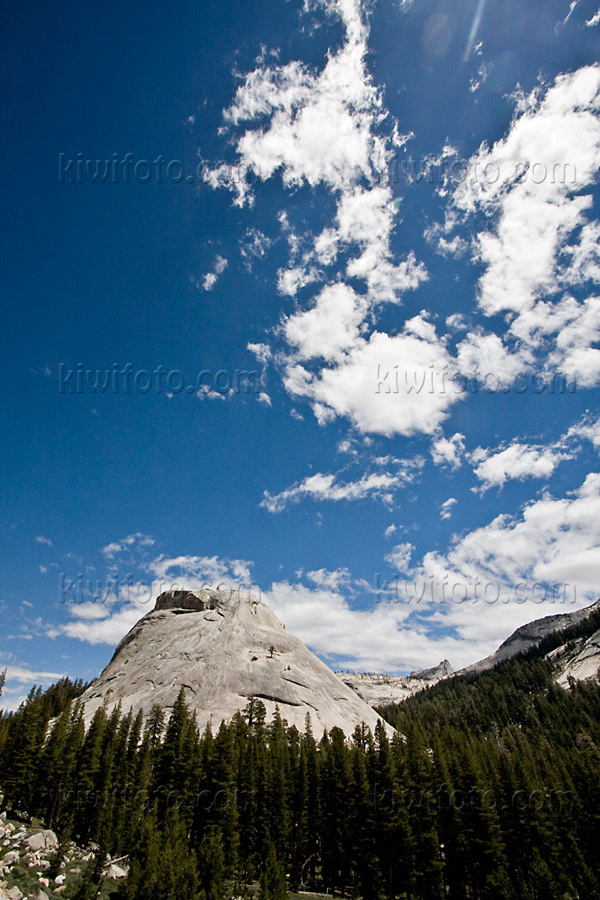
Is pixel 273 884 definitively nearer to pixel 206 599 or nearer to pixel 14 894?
pixel 14 894

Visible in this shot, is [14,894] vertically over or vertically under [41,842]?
over

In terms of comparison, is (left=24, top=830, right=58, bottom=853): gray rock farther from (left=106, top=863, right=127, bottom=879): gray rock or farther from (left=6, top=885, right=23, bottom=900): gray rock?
(left=6, top=885, right=23, bottom=900): gray rock

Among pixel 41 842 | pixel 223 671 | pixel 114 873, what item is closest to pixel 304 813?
pixel 114 873

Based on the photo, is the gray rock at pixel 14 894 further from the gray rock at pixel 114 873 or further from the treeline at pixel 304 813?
the gray rock at pixel 114 873

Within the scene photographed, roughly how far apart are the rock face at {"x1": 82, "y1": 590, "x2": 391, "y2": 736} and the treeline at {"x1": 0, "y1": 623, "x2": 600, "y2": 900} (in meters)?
25.5

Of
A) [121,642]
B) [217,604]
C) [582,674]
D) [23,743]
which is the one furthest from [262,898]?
[582,674]

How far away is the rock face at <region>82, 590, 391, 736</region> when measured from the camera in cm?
9381

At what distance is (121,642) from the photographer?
442 feet

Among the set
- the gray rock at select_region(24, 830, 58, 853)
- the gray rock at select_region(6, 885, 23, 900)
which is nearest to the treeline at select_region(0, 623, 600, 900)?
the gray rock at select_region(24, 830, 58, 853)

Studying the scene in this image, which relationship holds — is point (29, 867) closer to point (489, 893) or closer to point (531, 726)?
point (489, 893)

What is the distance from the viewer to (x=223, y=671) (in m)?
101

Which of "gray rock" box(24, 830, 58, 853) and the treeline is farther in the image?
the treeline

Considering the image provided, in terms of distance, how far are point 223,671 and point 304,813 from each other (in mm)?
50331

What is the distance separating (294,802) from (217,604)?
285 ft
